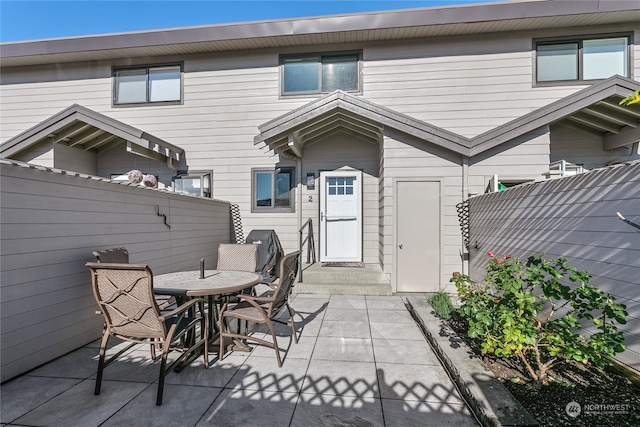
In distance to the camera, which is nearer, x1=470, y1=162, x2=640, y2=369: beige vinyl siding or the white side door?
x1=470, y1=162, x2=640, y2=369: beige vinyl siding

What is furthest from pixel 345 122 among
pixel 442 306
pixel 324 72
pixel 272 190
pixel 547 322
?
pixel 547 322

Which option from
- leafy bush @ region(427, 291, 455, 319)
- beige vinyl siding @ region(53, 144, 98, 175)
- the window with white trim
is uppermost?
beige vinyl siding @ region(53, 144, 98, 175)

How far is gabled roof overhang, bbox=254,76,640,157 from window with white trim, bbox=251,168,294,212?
0.82 meters

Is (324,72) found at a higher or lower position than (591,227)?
higher

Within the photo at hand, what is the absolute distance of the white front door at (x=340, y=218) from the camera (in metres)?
6.05

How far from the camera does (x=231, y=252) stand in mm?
3828

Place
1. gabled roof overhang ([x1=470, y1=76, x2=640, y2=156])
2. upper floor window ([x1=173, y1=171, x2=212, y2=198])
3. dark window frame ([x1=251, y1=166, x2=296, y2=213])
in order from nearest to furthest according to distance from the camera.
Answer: gabled roof overhang ([x1=470, y1=76, x2=640, y2=156]) → dark window frame ([x1=251, y1=166, x2=296, y2=213]) → upper floor window ([x1=173, y1=171, x2=212, y2=198])

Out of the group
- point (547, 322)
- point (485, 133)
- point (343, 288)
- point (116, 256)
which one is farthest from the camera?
point (343, 288)

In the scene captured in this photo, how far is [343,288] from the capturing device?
4820mm

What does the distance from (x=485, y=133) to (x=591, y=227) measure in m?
2.71

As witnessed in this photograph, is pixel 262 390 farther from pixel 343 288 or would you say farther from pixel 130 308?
pixel 343 288

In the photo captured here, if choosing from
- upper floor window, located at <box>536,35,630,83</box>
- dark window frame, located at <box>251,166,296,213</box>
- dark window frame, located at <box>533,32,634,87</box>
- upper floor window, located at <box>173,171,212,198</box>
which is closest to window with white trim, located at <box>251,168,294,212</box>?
dark window frame, located at <box>251,166,296,213</box>

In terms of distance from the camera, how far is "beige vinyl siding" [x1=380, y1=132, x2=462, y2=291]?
4.94m

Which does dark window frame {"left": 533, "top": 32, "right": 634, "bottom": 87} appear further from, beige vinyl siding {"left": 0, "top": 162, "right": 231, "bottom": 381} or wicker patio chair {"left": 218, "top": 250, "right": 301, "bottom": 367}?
beige vinyl siding {"left": 0, "top": 162, "right": 231, "bottom": 381}
